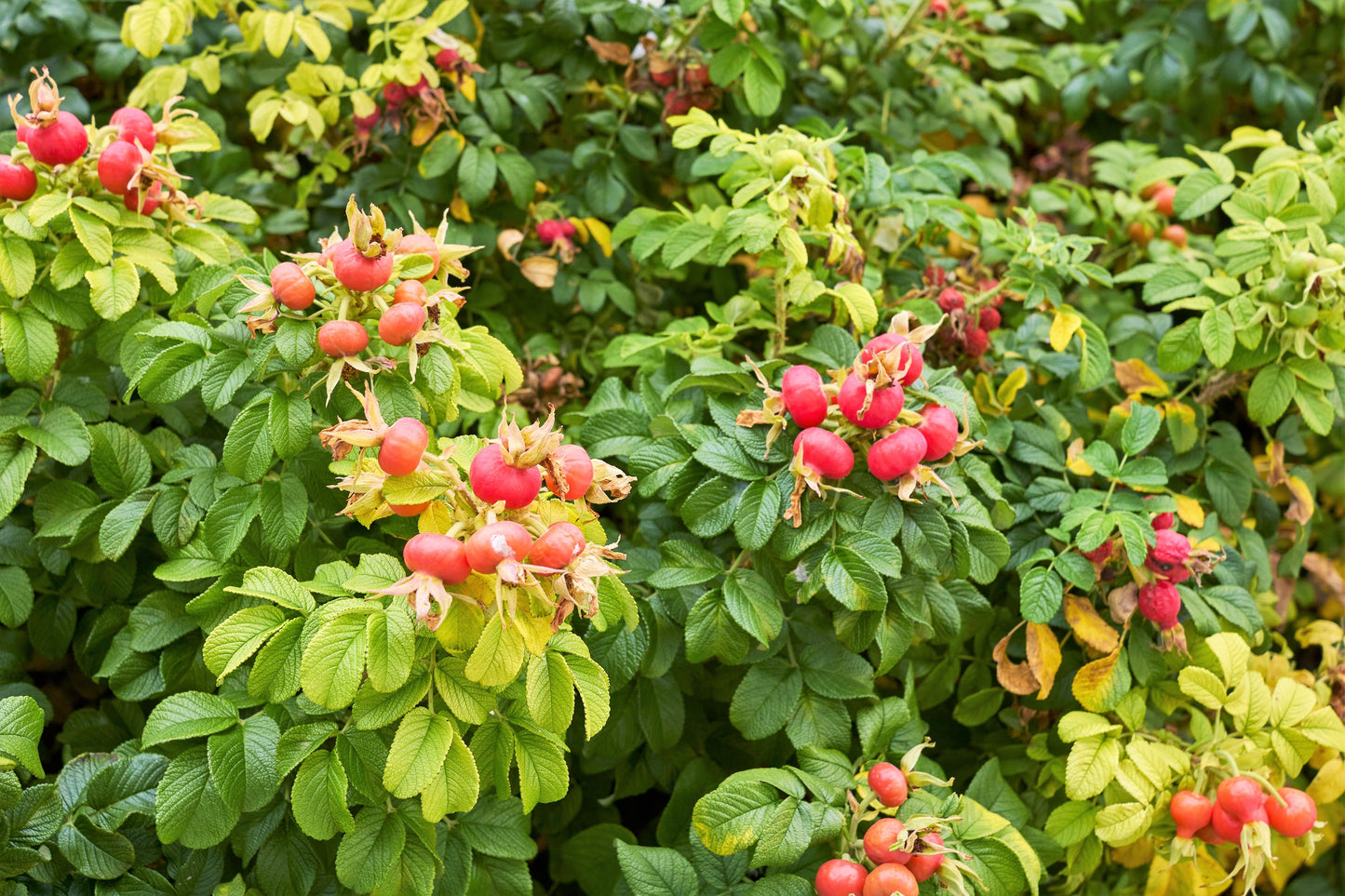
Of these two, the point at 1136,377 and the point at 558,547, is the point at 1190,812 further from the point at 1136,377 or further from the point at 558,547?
the point at 558,547

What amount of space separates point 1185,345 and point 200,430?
1232 millimetres

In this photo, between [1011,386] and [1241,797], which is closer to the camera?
[1241,797]

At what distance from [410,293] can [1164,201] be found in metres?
1.34

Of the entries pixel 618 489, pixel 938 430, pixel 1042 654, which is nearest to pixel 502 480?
pixel 618 489

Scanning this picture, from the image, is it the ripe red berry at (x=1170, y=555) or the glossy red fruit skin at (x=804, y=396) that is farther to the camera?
the ripe red berry at (x=1170, y=555)

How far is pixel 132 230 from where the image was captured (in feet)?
3.58

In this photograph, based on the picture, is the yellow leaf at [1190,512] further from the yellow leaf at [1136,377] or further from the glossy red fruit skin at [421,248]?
the glossy red fruit skin at [421,248]

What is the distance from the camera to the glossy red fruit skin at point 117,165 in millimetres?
1032

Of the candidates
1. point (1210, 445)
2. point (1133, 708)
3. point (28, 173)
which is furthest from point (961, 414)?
point (28, 173)

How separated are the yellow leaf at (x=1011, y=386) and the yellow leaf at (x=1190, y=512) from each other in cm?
23

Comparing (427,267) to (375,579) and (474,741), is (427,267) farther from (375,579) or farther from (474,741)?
(474,741)

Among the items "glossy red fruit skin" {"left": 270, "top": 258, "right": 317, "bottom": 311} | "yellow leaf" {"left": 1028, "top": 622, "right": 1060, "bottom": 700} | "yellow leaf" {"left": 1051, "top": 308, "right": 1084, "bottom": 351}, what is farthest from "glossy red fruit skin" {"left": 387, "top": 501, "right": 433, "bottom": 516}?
"yellow leaf" {"left": 1051, "top": 308, "right": 1084, "bottom": 351}

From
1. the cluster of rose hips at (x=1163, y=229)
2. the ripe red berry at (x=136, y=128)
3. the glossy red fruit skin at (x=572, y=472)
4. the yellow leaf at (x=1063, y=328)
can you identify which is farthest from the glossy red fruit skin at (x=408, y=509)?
the cluster of rose hips at (x=1163, y=229)

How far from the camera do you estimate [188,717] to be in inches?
35.4
